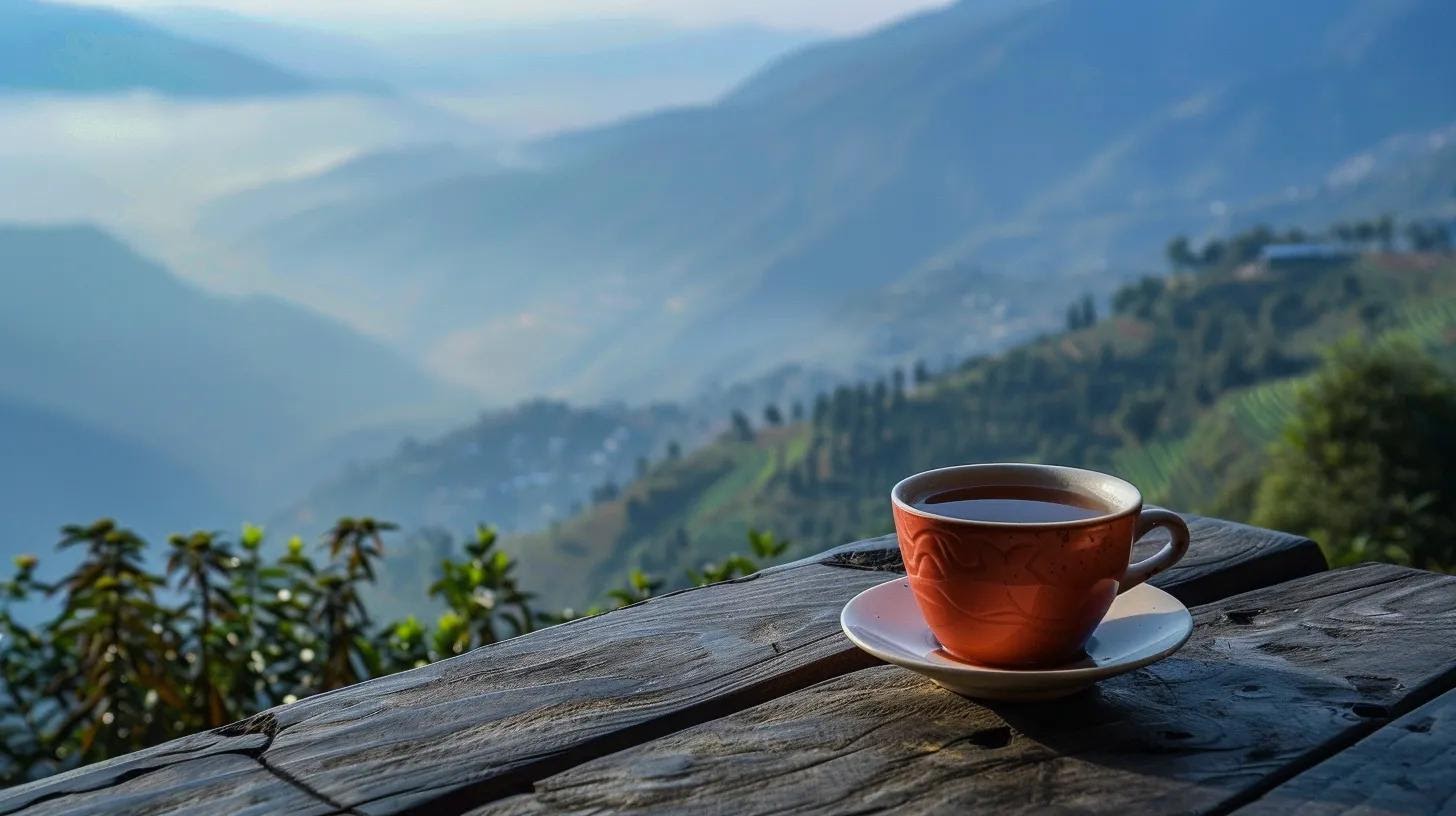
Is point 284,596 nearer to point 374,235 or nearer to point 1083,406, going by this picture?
point 1083,406

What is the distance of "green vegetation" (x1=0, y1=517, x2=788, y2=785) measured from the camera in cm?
211

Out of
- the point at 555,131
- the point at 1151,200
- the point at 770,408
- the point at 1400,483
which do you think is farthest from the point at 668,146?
the point at 1400,483

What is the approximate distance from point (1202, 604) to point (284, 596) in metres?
2.09

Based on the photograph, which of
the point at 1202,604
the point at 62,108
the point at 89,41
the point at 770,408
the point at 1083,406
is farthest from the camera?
the point at 770,408

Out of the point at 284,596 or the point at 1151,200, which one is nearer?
the point at 284,596

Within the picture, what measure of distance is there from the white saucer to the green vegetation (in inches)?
45.5

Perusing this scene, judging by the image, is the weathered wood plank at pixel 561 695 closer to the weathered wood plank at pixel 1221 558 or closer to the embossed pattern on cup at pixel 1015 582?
the weathered wood plank at pixel 1221 558

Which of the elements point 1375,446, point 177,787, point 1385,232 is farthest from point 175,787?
point 1385,232

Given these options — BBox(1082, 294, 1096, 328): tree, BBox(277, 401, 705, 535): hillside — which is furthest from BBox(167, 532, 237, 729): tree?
BBox(277, 401, 705, 535): hillside

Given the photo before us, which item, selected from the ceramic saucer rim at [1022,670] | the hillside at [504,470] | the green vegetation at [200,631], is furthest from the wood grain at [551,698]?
the hillside at [504,470]

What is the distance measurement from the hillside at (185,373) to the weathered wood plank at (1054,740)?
54.6 meters

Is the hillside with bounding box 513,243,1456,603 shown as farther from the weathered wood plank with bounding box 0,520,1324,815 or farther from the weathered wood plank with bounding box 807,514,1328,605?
the weathered wood plank with bounding box 0,520,1324,815

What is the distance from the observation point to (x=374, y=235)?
112875 millimetres

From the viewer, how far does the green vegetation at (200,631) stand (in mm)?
2105
